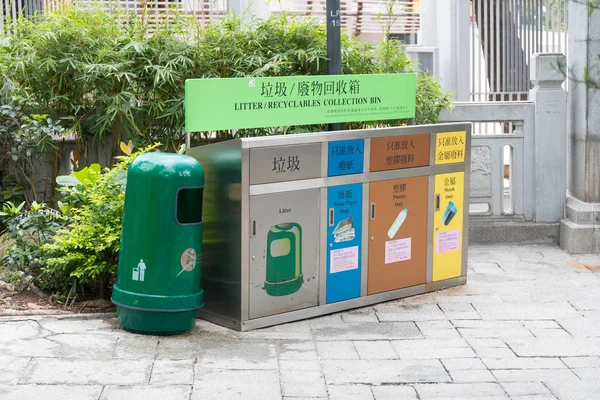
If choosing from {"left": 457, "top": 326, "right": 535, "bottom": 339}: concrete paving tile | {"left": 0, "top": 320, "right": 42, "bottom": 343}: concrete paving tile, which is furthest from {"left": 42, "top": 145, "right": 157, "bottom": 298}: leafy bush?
{"left": 457, "top": 326, "right": 535, "bottom": 339}: concrete paving tile

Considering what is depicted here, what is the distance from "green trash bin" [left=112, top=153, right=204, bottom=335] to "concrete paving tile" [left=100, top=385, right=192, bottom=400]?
98cm

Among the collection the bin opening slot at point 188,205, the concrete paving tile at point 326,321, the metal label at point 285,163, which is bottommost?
the concrete paving tile at point 326,321

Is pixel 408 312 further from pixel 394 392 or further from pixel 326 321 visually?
pixel 394 392

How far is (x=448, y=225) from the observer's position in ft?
27.1

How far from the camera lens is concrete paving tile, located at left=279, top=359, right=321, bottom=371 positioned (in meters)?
6.10

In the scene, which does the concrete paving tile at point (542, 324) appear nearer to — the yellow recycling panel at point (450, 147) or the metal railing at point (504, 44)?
the yellow recycling panel at point (450, 147)

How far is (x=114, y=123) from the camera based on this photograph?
8680mm

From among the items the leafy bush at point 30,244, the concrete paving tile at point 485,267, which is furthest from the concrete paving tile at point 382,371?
the concrete paving tile at point 485,267

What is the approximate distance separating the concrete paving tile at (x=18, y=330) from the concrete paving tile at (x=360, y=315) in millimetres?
2277

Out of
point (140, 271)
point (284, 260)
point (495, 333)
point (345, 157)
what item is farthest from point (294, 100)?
point (495, 333)

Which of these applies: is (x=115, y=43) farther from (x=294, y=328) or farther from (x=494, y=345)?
(x=494, y=345)

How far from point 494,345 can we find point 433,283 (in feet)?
5.05

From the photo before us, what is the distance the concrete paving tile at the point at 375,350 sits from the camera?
6.39 meters

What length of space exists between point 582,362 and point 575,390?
1.97 feet
